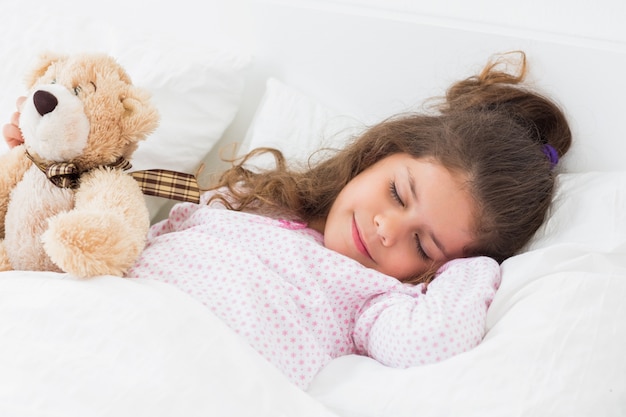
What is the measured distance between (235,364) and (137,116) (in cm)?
38

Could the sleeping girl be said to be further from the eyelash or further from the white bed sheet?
the white bed sheet

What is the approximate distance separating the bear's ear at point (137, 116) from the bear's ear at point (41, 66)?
0.14 m

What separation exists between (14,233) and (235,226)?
12.8 inches

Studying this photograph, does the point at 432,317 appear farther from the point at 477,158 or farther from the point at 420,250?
the point at 477,158

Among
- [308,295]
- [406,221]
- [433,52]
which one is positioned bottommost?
[308,295]

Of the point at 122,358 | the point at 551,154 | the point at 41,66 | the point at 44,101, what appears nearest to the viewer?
the point at 122,358

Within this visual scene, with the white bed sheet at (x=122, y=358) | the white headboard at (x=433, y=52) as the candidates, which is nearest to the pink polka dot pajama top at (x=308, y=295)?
the white bed sheet at (x=122, y=358)

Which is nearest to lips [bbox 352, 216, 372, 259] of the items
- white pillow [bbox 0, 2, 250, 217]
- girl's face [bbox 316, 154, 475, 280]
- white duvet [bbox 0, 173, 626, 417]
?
girl's face [bbox 316, 154, 475, 280]

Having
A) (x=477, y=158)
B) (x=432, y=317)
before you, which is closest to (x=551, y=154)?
(x=477, y=158)

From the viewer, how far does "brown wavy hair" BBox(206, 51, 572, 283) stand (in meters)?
1.11

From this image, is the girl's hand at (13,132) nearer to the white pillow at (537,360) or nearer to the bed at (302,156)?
the bed at (302,156)

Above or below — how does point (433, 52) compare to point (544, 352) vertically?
above

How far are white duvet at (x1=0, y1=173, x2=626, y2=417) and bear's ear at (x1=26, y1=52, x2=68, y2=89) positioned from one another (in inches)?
12.0

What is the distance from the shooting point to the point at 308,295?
103 cm
